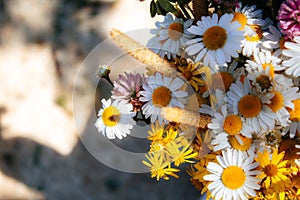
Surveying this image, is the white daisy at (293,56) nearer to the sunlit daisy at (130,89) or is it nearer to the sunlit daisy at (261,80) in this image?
the sunlit daisy at (261,80)

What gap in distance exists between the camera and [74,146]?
1341mm

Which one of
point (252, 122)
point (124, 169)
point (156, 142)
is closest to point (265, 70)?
point (252, 122)

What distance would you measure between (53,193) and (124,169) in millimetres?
192

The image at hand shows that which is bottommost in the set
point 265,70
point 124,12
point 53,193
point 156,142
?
point 53,193

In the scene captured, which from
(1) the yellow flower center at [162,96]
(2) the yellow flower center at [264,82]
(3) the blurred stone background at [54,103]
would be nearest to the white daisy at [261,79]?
(2) the yellow flower center at [264,82]

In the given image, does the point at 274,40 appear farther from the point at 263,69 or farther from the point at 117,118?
the point at 117,118

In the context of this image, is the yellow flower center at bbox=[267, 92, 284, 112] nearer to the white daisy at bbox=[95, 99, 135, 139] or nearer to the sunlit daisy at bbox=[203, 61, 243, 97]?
the sunlit daisy at bbox=[203, 61, 243, 97]

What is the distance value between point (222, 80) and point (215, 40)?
2.1 inches

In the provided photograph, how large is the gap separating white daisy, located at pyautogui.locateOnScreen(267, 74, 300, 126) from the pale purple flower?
6cm

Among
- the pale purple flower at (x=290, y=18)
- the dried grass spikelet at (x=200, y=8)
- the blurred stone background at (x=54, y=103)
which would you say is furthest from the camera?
the blurred stone background at (x=54, y=103)

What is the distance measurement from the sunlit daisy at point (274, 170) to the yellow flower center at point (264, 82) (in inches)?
3.3

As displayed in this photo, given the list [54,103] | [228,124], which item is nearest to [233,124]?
[228,124]

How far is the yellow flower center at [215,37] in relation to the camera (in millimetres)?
641

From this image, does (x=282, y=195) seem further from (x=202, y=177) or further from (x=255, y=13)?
(x=255, y=13)
